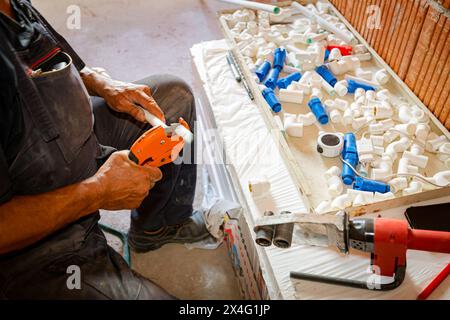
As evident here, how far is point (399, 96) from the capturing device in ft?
4.57

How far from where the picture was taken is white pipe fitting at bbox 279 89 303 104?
1387 mm

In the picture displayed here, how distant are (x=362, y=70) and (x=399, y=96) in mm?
179

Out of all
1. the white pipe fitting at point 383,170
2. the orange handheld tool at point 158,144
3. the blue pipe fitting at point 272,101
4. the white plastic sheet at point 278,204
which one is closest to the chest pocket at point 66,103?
the orange handheld tool at point 158,144

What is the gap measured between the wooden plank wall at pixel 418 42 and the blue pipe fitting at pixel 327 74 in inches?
8.4

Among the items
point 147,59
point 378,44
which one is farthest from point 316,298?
point 147,59

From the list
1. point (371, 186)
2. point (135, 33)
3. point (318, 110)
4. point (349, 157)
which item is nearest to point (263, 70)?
point (318, 110)

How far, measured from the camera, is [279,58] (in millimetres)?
1551

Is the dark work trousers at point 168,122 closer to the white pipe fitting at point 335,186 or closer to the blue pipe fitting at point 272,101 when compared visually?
the blue pipe fitting at point 272,101

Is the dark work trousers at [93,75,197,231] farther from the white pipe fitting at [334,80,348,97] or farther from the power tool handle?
the power tool handle

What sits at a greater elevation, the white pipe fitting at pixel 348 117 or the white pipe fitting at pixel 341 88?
the white pipe fitting at pixel 341 88

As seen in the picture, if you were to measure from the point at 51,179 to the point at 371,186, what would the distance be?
856 millimetres

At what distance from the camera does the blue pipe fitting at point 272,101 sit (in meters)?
1.37

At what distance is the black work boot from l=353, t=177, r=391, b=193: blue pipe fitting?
0.63 meters
